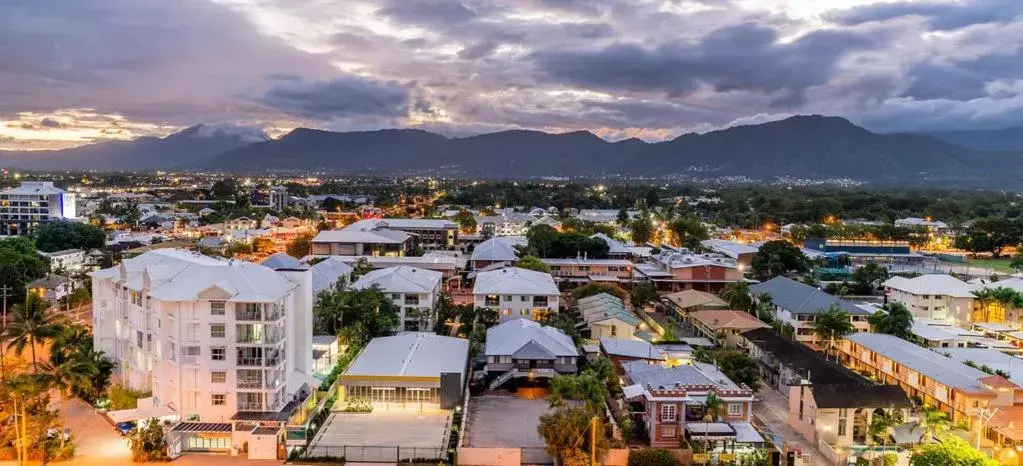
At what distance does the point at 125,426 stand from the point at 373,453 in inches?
426

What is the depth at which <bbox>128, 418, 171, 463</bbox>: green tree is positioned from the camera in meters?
26.3

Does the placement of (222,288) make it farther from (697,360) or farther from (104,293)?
(697,360)

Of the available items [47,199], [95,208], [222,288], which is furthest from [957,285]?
[95,208]

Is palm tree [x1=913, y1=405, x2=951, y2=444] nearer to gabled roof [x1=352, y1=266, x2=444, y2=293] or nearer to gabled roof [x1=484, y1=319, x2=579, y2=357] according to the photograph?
gabled roof [x1=484, y1=319, x2=579, y2=357]

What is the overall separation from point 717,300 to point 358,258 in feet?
115

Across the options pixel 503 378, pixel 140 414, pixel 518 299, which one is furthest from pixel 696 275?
pixel 140 414

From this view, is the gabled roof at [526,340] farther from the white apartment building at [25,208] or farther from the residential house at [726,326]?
the white apartment building at [25,208]

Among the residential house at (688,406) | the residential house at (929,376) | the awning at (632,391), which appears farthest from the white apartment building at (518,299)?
the residential house at (929,376)

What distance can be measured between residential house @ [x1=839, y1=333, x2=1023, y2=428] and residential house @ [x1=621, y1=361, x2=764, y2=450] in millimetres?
9823

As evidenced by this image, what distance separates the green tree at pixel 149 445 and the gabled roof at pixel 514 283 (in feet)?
79.7

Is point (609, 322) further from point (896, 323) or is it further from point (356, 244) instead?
point (356, 244)

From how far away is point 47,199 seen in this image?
101438 millimetres

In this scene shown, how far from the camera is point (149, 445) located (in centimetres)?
2638

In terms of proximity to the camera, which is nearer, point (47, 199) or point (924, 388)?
point (924, 388)
